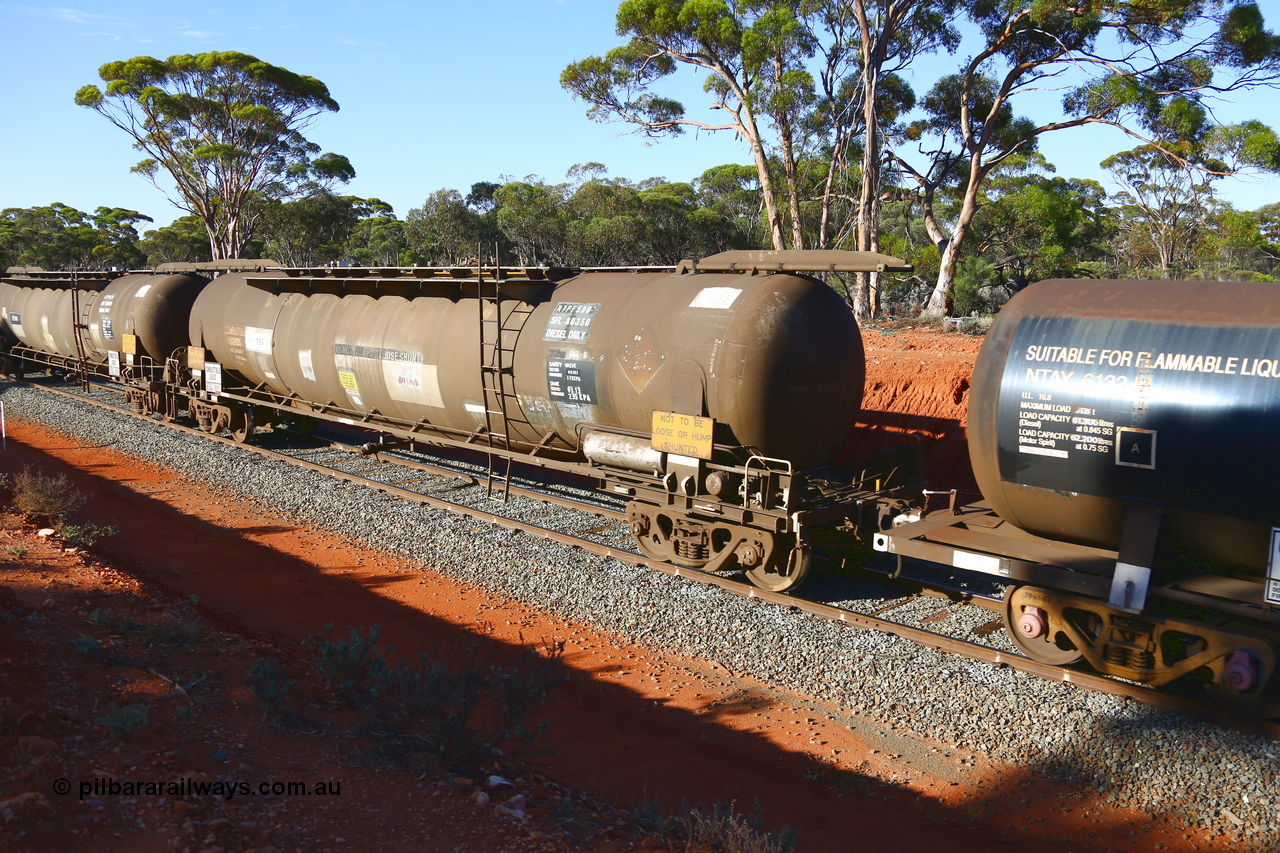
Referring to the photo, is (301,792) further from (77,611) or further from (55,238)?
(55,238)

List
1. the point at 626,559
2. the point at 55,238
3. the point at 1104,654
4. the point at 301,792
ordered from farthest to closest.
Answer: the point at 55,238
the point at 626,559
the point at 1104,654
the point at 301,792

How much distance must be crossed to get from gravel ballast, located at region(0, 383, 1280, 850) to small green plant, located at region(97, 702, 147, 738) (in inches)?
197

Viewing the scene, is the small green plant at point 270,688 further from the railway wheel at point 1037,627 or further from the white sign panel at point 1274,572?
the white sign panel at point 1274,572

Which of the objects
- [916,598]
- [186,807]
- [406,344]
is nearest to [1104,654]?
[916,598]

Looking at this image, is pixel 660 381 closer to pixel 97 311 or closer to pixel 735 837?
pixel 735 837

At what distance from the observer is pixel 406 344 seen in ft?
43.8

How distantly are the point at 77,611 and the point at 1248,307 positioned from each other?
1078cm

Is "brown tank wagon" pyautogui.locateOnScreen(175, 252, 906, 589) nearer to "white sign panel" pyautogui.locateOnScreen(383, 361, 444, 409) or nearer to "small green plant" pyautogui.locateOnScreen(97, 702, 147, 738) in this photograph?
"white sign panel" pyautogui.locateOnScreen(383, 361, 444, 409)

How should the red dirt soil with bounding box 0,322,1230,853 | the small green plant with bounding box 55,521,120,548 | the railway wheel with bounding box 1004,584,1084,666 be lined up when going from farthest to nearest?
the small green plant with bounding box 55,521,120,548 → the railway wheel with bounding box 1004,584,1084,666 → the red dirt soil with bounding box 0,322,1230,853

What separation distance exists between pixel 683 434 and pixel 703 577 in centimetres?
192

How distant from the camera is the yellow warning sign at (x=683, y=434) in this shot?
951cm

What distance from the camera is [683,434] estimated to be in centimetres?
973

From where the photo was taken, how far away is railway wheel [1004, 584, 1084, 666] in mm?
7508

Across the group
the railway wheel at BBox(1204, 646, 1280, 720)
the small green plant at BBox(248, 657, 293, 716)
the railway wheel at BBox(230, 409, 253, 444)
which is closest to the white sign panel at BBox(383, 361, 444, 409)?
the railway wheel at BBox(230, 409, 253, 444)
